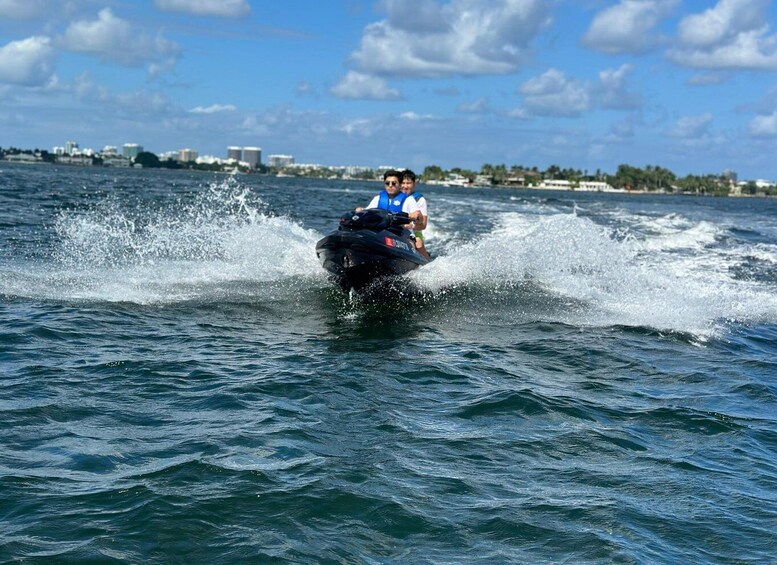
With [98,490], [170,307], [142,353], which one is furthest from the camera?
[170,307]

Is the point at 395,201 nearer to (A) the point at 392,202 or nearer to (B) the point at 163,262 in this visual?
(A) the point at 392,202

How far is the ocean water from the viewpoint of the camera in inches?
195

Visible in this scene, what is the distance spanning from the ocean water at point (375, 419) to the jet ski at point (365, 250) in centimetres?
40

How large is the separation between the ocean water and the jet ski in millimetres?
398

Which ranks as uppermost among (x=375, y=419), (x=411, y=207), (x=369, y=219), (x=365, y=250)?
(x=411, y=207)

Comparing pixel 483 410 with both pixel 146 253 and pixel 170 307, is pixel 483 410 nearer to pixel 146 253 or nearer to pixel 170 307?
pixel 170 307

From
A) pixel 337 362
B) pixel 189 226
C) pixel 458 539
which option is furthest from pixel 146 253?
pixel 458 539

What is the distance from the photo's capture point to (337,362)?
904 cm

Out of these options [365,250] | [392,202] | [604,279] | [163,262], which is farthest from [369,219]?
[604,279]

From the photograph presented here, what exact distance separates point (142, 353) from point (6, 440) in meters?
2.69

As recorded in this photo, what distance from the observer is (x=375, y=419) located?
23.3ft

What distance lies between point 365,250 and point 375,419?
5.26 metres

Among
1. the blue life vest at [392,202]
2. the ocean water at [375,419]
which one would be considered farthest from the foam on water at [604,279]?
the blue life vest at [392,202]

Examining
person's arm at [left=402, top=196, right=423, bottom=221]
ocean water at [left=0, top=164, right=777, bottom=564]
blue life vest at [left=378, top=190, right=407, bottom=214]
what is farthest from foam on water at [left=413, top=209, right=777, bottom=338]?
blue life vest at [left=378, top=190, right=407, bottom=214]
